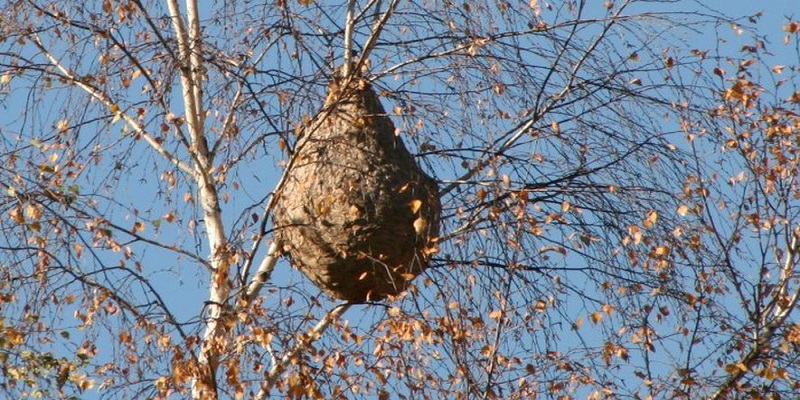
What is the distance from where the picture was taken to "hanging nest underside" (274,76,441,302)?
825 centimetres

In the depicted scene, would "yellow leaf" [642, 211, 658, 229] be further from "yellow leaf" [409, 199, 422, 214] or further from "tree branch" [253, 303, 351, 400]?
"tree branch" [253, 303, 351, 400]

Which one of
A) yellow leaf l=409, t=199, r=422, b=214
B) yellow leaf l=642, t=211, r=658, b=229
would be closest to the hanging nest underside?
yellow leaf l=409, t=199, r=422, b=214

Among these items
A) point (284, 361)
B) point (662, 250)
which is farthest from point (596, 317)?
point (284, 361)

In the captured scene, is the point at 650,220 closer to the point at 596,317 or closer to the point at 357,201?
the point at 596,317

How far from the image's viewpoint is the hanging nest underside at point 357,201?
825 cm

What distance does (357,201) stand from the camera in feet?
27.1

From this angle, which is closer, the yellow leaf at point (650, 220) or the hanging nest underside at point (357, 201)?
the hanging nest underside at point (357, 201)

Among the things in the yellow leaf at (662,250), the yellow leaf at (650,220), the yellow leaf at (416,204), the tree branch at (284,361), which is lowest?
the tree branch at (284,361)

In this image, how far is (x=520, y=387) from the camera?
8.26 m

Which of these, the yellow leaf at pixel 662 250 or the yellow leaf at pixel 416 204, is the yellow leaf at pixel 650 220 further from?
the yellow leaf at pixel 416 204

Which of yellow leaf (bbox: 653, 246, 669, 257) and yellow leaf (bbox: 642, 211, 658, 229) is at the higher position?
yellow leaf (bbox: 642, 211, 658, 229)

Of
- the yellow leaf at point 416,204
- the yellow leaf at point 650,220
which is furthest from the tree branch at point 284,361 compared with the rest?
the yellow leaf at point 650,220

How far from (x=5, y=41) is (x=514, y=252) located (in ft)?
8.98

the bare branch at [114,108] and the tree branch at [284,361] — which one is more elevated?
the bare branch at [114,108]
